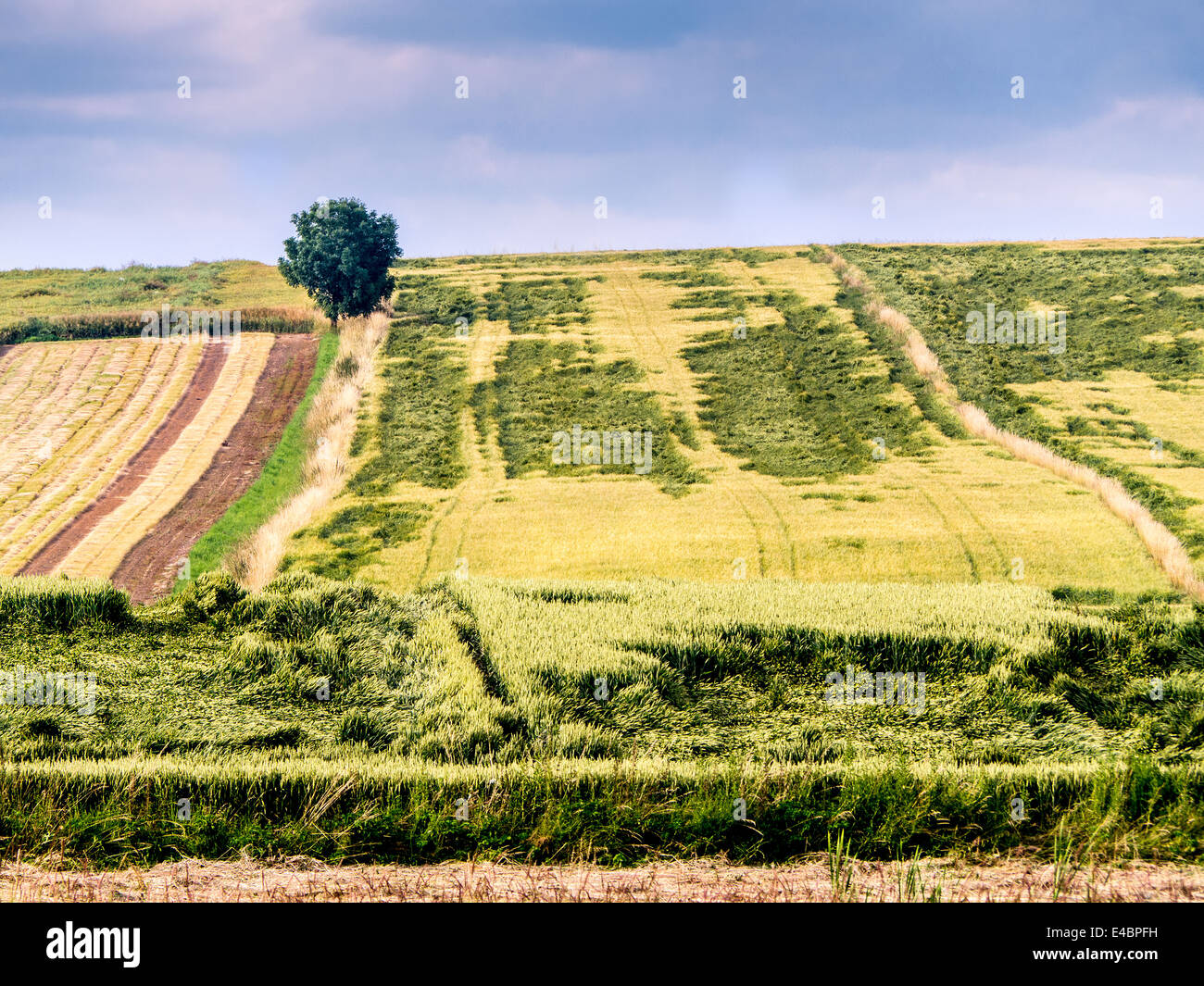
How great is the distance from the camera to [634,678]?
45.2ft

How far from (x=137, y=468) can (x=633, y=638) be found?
88.8 ft

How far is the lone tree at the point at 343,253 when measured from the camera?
49.5 meters

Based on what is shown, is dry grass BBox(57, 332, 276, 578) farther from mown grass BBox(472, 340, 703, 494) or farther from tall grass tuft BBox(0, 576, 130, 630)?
mown grass BBox(472, 340, 703, 494)

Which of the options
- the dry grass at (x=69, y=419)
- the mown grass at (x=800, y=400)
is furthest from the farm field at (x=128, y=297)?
the mown grass at (x=800, y=400)

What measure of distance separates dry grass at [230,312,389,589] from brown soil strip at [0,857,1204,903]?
1555cm

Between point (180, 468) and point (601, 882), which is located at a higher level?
point (180, 468)

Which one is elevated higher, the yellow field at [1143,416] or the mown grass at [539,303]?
the mown grass at [539,303]

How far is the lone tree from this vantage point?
4950 centimetres

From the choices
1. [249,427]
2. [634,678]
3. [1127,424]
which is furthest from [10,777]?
[1127,424]

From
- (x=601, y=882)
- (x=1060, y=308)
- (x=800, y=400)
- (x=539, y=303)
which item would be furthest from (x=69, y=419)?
(x=1060, y=308)

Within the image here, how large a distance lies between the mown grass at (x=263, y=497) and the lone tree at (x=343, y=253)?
8609 mm

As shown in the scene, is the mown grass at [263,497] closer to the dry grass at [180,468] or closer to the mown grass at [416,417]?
the dry grass at [180,468]

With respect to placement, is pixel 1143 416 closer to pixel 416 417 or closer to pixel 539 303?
pixel 416 417

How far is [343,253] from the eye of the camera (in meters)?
49.3
